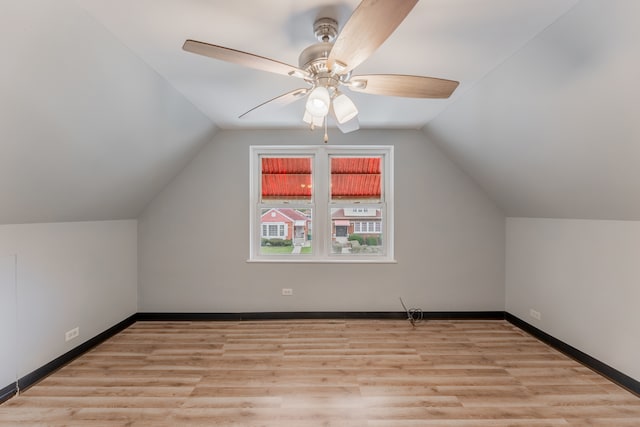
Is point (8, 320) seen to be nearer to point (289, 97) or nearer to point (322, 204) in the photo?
point (289, 97)

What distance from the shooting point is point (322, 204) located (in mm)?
3914

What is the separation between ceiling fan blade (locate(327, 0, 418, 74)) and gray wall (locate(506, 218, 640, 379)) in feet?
8.27

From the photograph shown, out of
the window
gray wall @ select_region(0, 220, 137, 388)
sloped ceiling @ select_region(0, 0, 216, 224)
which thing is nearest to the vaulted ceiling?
sloped ceiling @ select_region(0, 0, 216, 224)

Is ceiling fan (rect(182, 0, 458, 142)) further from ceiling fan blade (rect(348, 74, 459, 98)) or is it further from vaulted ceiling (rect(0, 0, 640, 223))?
vaulted ceiling (rect(0, 0, 640, 223))

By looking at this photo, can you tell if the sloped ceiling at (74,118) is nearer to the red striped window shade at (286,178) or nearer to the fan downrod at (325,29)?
the red striped window shade at (286,178)

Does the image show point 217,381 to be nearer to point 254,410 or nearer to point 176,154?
point 254,410

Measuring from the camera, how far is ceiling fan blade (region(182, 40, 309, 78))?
1291mm

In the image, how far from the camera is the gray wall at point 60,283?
2303 millimetres

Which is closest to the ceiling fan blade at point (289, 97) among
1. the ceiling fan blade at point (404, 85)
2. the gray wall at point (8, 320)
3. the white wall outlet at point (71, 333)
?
the ceiling fan blade at point (404, 85)

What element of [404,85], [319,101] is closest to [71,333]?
[319,101]

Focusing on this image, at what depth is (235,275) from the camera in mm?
3750

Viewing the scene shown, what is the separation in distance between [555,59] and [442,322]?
2.87m

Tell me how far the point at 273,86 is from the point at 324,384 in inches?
91.2

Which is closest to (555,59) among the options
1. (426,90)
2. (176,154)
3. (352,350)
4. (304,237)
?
(426,90)
